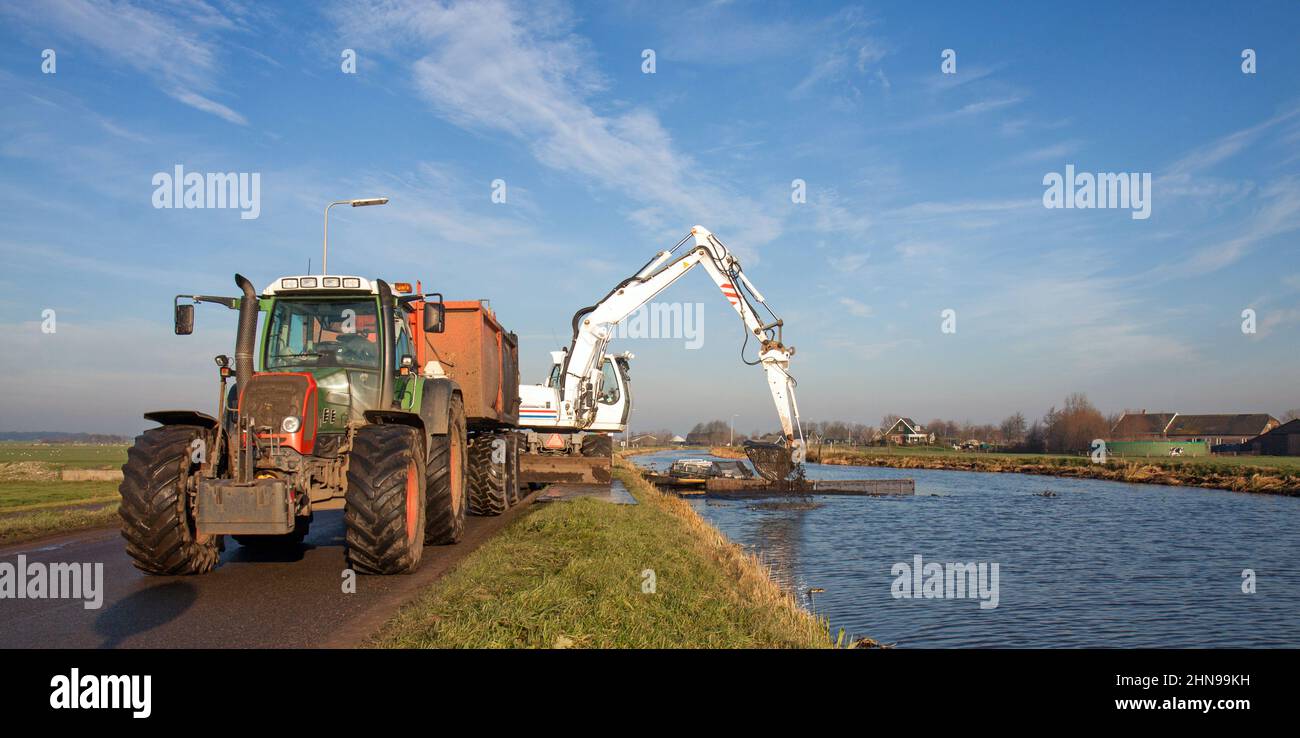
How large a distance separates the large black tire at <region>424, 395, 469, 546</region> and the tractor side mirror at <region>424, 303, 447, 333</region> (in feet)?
4.91

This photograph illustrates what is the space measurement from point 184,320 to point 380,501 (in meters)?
3.00

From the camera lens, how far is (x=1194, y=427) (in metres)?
113

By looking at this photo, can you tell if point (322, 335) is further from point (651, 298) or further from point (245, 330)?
point (651, 298)

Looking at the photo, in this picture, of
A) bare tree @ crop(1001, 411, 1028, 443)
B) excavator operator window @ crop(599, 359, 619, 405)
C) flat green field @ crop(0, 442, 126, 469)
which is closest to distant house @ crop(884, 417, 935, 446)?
bare tree @ crop(1001, 411, 1028, 443)

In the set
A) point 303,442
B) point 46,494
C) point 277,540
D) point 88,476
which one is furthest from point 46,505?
point 88,476

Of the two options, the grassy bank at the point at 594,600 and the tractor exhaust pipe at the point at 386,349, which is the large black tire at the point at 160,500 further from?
the grassy bank at the point at 594,600

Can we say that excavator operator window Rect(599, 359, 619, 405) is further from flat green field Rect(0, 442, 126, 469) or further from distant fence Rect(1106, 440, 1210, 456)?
distant fence Rect(1106, 440, 1210, 456)

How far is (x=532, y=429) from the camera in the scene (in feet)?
78.2

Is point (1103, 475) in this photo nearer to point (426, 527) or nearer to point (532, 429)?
point (532, 429)

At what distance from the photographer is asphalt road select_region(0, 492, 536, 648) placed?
6.81 metres

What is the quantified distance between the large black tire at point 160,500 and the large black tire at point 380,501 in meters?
1.58

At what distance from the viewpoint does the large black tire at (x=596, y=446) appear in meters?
24.5

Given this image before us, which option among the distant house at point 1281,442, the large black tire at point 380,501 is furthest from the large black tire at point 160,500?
the distant house at point 1281,442
